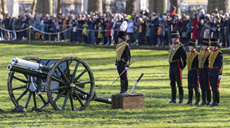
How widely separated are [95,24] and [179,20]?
6.14 meters

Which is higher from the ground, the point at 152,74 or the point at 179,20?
the point at 179,20

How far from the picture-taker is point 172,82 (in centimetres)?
1242

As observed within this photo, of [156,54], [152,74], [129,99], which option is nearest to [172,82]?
[129,99]

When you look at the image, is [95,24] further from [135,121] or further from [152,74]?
[135,121]

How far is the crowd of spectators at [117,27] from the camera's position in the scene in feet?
83.8

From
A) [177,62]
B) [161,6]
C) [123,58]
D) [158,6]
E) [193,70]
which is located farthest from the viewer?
[158,6]

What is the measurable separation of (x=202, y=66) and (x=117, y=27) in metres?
17.6

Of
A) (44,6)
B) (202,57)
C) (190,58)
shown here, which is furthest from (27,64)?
(44,6)

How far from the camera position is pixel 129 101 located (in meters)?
11.2

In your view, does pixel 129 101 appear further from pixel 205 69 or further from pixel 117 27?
pixel 117 27

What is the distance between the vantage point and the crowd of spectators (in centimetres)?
2553

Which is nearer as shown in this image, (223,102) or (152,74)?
(223,102)

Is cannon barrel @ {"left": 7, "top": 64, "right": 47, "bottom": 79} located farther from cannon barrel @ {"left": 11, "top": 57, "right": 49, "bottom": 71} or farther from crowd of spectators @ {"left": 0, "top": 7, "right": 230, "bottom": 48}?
crowd of spectators @ {"left": 0, "top": 7, "right": 230, "bottom": 48}

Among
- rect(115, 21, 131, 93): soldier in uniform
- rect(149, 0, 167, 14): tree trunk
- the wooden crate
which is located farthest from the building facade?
the wooden crate
